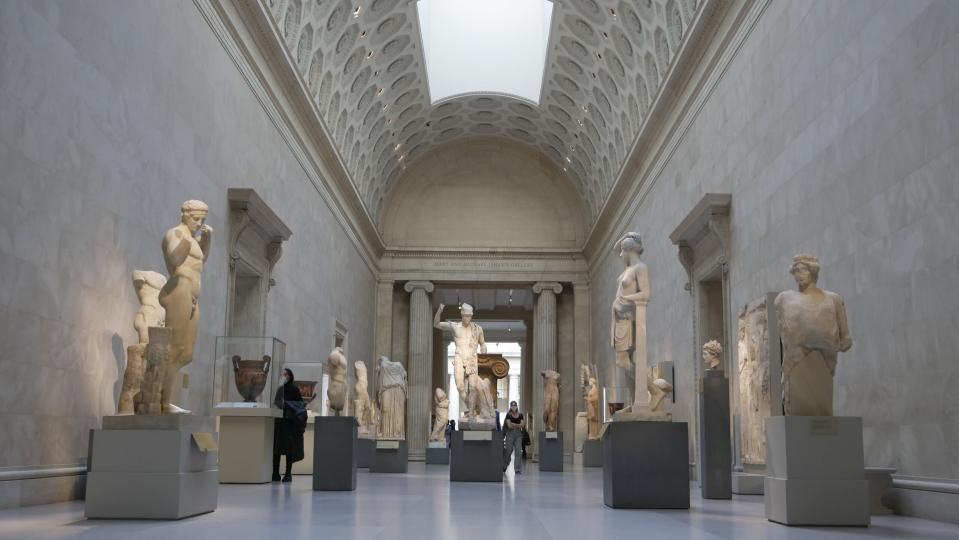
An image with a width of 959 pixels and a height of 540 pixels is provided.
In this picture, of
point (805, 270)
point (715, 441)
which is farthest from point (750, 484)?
point (805, 270)

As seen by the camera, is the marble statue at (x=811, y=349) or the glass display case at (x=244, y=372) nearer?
Result: the marble statue at (x=811, y=349)

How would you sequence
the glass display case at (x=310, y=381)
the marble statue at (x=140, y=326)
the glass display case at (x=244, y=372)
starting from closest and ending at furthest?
the marble statue at (x=140, y=326) < the glass display case at (x=244, y=372) < the glass display case at (x=310, y=381)

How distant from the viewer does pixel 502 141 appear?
36.8 m

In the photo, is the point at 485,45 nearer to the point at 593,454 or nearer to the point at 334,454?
the point at 593,454

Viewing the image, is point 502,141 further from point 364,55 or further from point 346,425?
point 346,425

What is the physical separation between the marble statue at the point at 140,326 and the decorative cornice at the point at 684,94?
10.2m

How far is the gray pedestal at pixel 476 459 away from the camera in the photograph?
51.2 ft

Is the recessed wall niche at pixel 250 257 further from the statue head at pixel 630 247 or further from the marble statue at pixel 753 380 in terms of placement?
the marble statue at pixel 753 380

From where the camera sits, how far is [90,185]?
417 inches

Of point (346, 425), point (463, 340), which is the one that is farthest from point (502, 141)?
point (346, 425)

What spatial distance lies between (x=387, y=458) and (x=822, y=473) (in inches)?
525

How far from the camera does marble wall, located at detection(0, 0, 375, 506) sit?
8984 millimetres

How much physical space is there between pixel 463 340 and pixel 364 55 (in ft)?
33.1

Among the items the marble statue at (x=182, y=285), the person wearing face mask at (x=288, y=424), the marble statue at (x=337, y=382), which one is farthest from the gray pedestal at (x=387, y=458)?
the marble statue at (x=182, y=285)
